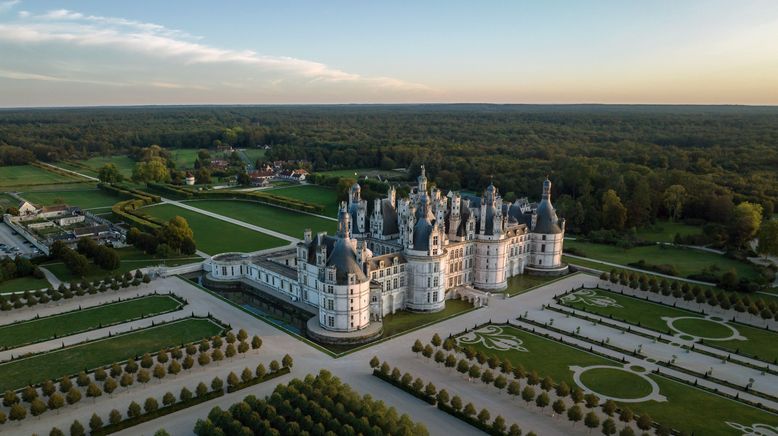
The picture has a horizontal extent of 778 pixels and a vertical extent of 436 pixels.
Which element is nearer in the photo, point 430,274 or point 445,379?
point 445,379

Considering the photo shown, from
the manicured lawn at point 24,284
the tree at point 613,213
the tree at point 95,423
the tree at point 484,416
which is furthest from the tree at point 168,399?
the tree at point 613,213

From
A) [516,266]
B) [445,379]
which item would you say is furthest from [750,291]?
[445,379]

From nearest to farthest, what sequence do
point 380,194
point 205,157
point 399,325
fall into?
point 399,325
point 380,194
point 205,157

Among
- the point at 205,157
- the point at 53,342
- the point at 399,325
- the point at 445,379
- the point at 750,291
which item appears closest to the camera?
the point at 445,379

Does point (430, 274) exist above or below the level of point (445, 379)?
above

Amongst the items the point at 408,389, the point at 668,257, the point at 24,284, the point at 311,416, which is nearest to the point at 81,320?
the point at 24,284

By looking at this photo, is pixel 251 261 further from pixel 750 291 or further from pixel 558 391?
pixel 750 291
